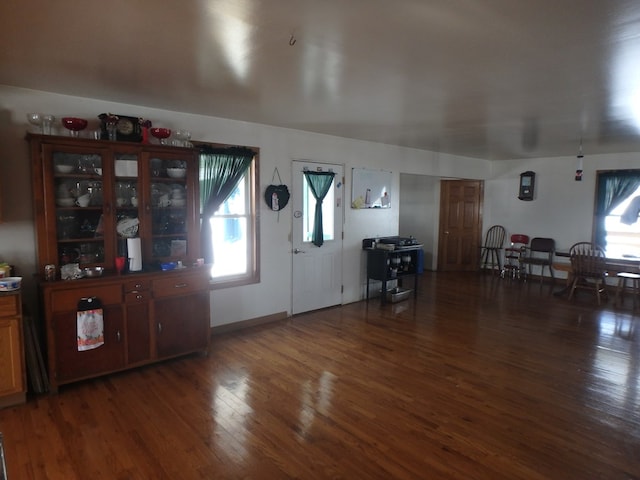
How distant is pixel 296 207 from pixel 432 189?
4.76 meters

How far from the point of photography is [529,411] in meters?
3.02

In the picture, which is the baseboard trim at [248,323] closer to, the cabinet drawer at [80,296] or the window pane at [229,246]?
the window pane at [229,246]

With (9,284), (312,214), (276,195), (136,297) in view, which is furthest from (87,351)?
(312,214)

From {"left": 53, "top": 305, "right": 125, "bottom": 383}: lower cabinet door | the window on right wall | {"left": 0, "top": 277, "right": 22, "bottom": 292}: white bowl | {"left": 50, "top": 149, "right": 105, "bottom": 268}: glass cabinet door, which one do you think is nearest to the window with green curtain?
{"left": 50, "top": 149, "right": 105, "bottom": 268}: glass cabinet door

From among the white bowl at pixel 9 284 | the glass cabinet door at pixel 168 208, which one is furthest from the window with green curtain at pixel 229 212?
the white bowl at pixel 9 284

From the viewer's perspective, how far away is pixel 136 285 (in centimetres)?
351

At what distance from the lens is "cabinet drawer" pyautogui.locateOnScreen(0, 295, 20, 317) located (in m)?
2.90

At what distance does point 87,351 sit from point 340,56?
302 cm

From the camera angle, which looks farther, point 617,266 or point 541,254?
point 541,254

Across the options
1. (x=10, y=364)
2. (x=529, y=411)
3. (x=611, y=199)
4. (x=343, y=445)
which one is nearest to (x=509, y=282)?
(x=611, y=199)

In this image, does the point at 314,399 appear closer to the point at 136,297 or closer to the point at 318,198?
the point at 136,297

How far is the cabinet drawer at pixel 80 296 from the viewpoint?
10.3 feet

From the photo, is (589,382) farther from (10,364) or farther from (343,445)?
(10,364)

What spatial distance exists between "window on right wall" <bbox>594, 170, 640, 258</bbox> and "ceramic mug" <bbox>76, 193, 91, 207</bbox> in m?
7.87
